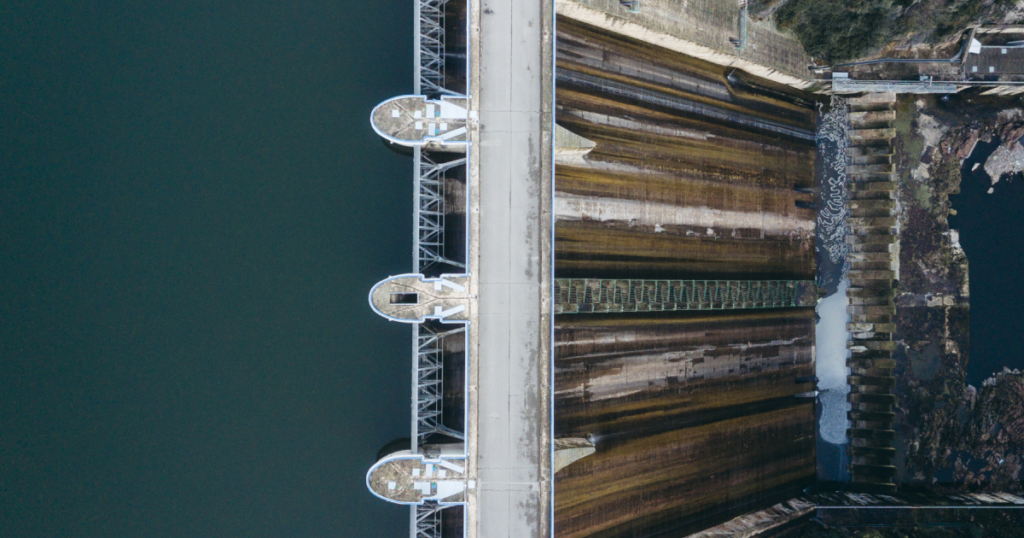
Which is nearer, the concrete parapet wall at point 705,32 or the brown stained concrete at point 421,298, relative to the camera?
the brown stained concrete at point 421,298

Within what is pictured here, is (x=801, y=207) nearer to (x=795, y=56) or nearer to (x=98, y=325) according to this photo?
(x=795, y=56)

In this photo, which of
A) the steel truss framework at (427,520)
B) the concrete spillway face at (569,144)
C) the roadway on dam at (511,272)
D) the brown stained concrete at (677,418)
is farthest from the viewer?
A: the brown stained concrete at (677,418)

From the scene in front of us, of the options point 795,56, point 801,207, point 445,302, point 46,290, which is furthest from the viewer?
point 801,207

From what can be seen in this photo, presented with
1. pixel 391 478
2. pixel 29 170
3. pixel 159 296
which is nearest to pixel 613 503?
pixel 391 478

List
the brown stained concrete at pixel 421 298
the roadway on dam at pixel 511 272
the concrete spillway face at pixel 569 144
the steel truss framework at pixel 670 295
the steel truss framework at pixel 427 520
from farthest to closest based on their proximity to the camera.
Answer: the steel truss framework at pixel 670 295 → the concrete spillway face at pixel 569 144 → the steel truss framework at pixel 427 520 → the roadway on dam at pixel 511 272 → the brown stained concrete at pixel 421 298

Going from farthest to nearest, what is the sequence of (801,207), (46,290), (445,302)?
(801,207)
(46,290)
(445,302)

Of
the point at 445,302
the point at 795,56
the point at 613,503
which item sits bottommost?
the point at 613,503

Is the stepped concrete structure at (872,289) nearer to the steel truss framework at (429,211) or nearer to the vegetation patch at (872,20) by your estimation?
the vegetation patch at (872,20)

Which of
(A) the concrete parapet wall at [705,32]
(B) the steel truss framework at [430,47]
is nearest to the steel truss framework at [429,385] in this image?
(B) the steel truss framework at [430,47]
